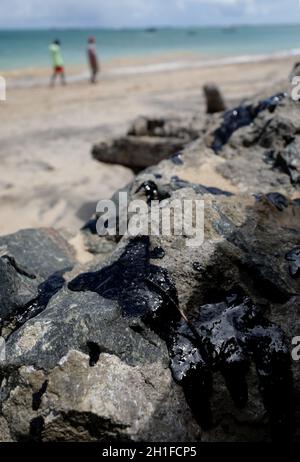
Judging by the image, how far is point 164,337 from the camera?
7.50 ft

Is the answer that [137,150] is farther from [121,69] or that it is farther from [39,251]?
[121,69]

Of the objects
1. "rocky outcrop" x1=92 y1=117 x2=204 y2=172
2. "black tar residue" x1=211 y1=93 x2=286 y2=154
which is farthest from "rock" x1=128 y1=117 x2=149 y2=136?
"black tar residue" x1=211 y1=93 x2=286 y2=154

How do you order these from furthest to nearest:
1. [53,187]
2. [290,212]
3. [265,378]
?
[53,187], [290,212], [265,378]

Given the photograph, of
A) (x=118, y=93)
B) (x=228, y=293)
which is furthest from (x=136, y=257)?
(x=118, y=93)

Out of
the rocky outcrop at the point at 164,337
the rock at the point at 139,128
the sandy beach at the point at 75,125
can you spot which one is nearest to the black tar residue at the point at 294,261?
the rocky outcrop at the point at 164,337

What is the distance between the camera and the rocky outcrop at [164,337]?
2.02 metres

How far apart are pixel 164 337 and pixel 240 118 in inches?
109

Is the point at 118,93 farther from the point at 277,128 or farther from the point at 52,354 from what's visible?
the point at 52,354

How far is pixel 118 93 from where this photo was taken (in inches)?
519

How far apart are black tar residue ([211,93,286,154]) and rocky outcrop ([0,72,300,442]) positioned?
139 cm

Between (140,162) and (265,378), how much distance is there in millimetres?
3622

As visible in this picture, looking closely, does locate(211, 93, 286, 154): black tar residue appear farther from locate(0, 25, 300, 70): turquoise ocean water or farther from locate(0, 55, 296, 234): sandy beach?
locate(0, 25, 300, 70): turquoise ocean water

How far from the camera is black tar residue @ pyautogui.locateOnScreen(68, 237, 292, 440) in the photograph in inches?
84.4
